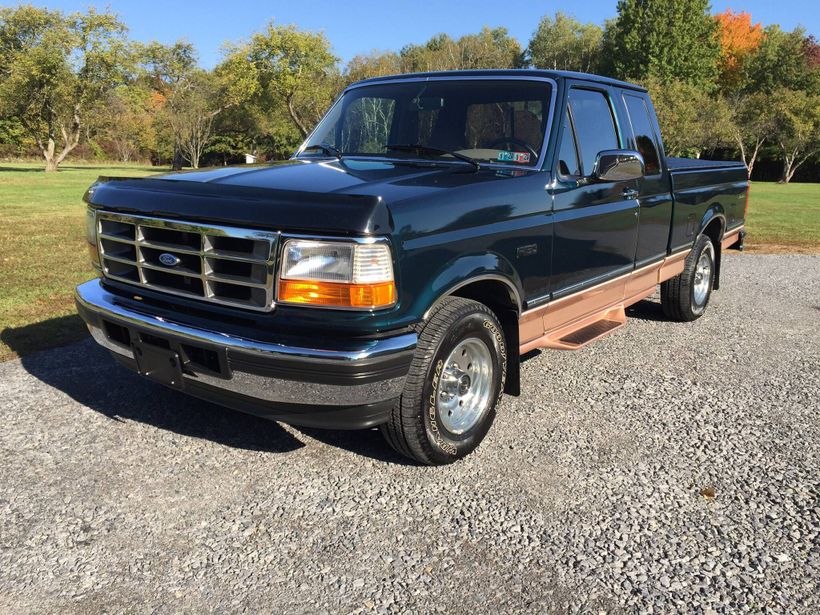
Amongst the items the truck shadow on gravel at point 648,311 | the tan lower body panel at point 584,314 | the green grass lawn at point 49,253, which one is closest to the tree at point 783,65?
the green grass lawn at point 49,253

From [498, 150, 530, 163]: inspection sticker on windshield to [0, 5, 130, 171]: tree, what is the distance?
41.8 metres

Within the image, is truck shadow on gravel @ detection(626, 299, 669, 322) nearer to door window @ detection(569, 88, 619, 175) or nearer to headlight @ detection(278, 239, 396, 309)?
door window @ detection(569, 88, 619, 175)

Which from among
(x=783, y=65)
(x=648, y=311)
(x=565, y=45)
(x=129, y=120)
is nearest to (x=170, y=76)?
(x=129, y=120)

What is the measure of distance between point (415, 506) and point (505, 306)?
119 centimetres

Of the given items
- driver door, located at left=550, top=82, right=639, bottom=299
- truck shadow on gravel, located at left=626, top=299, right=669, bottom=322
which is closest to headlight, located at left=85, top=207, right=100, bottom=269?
driver door, located at left=550, top=82, right=639, bottom=299

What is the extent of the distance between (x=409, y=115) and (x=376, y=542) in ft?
8.91

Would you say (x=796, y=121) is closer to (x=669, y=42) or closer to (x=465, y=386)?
(x=669, y=42)

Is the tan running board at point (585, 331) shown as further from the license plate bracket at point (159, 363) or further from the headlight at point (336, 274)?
the license plate bracket at point (159, 363)

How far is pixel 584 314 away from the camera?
437 cm

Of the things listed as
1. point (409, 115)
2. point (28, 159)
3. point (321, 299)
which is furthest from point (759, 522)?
point (28, 159)

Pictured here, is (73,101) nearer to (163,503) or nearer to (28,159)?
(28,159)

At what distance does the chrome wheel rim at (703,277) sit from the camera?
6452 mm

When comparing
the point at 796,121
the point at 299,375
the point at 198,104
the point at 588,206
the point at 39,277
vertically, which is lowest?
the point at 39,277

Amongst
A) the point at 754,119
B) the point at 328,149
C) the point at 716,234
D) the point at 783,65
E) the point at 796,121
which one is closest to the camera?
the point at 328,149
